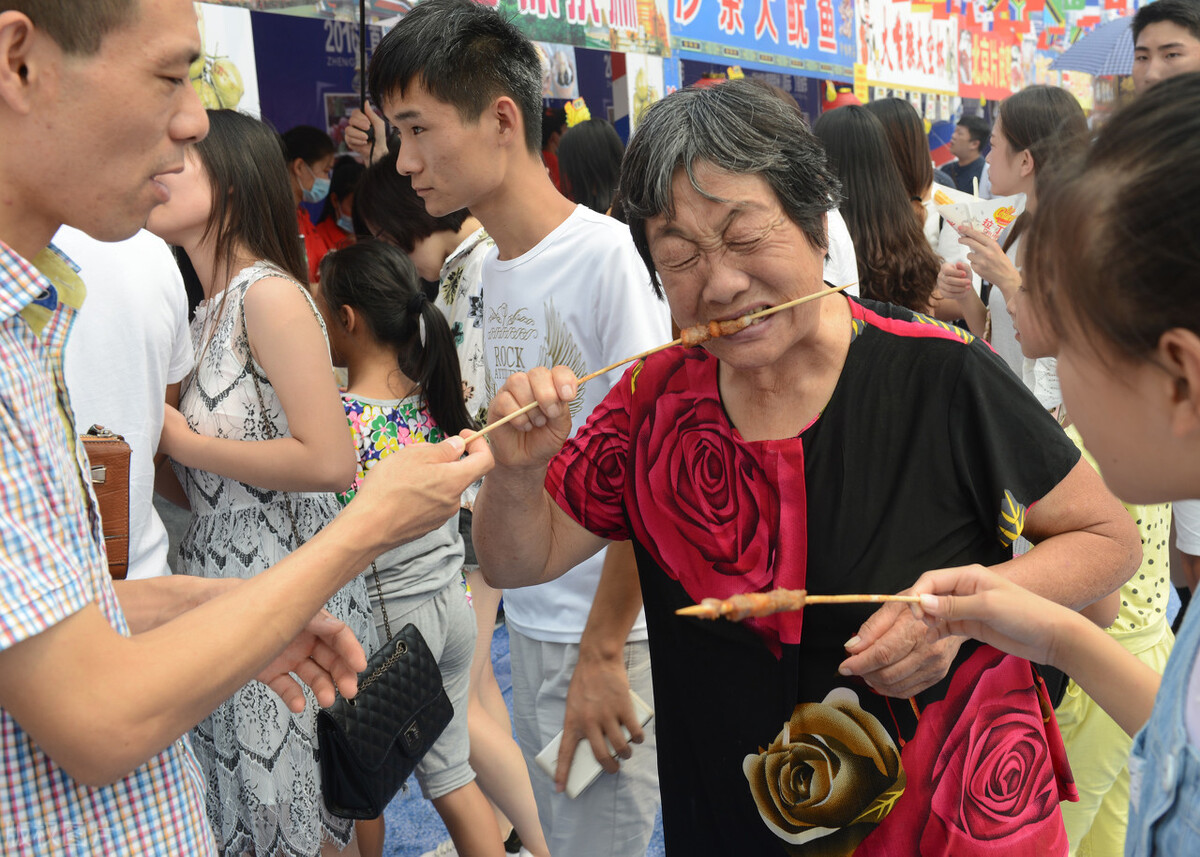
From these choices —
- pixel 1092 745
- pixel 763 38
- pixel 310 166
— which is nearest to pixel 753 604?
pixel 1092 745

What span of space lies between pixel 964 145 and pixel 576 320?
8.57 metres

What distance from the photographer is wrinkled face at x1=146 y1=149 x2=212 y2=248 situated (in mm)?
2457

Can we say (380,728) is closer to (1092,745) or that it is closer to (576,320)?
(576,320)

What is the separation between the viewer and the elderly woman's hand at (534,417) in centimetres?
167

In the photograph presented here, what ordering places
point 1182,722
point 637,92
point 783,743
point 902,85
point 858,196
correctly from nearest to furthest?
point 1182,722 → point 783,743 → point 858,196 → point 637,92 → point 902,85

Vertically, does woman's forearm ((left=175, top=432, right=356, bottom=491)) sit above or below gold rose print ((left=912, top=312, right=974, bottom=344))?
below

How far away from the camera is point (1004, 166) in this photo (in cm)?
414

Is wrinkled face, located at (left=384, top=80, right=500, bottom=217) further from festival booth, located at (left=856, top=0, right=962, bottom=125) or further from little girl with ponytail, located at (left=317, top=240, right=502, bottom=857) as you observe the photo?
festival booth, located at (left=856, top=0, right=962, bottom=125)

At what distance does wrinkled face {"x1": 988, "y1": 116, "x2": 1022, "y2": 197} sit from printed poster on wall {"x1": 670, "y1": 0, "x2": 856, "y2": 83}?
7.75ft

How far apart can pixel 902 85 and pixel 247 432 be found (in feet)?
26.6

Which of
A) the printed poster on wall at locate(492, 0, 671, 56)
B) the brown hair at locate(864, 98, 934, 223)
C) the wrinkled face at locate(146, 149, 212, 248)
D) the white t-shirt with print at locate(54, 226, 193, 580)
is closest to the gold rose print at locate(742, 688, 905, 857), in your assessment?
the white t-shirt with print at locate(54, 226, 193, 580)

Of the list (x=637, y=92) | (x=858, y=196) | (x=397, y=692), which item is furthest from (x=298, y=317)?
(x=637, y=92)

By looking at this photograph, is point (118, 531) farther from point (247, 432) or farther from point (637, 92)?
point (637, 92)

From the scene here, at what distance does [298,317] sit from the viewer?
7.82 ft
